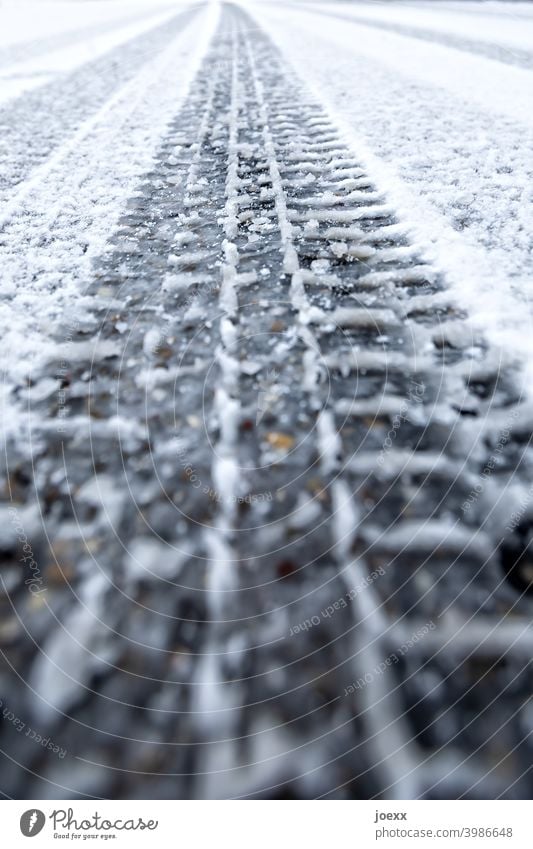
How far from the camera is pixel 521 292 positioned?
1.91m

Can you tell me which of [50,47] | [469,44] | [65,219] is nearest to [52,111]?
[65,219]

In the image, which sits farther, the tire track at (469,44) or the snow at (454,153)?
the tire track at (469,44)

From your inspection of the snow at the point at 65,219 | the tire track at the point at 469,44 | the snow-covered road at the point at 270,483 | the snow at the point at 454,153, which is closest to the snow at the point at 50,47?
the snow at the point at 65,219

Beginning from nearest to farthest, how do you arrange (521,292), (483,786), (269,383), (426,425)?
(483,786), (426,425), (269,383), (521,292)

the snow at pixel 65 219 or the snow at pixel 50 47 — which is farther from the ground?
the snow at pixel 50 47

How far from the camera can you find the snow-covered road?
103 cm

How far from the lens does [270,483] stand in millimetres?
1405

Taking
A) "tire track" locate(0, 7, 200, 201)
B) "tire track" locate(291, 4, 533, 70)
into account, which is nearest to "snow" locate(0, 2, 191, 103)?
"tire track" locate(0, 7, 200, 201)

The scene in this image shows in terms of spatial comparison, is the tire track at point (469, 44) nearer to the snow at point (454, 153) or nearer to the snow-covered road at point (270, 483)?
the snow at point (454, 153)

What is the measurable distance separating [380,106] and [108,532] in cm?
468

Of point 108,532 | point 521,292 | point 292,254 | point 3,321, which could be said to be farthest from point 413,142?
point 108,532

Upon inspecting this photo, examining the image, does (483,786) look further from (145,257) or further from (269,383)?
(145,257)

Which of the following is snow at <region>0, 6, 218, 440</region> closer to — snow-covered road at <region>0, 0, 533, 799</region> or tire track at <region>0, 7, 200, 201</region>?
snow-covered road at <region>0, 0, 533, 799</region>

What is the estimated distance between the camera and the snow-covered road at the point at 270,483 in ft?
3.38
